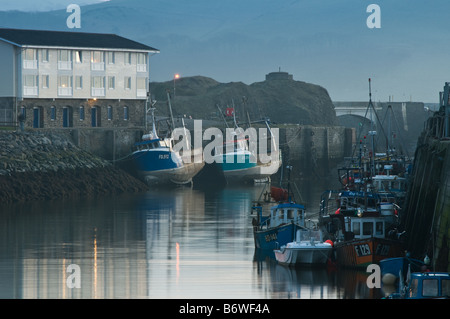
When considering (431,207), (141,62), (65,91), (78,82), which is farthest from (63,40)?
(431,207)

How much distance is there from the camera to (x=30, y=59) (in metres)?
81.1

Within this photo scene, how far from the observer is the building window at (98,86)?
84.6m

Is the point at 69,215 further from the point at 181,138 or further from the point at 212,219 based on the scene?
the point at 181,138

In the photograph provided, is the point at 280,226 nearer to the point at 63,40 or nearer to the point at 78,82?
the point at 78,82

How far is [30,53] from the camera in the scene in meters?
81.1

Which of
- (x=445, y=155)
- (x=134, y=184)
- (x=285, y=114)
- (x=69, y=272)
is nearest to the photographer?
(x=445, y=155)

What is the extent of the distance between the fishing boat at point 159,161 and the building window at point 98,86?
685 centimetres

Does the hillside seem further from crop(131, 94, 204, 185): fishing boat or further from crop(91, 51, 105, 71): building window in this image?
crop(131, 94, 204, 185): fishing boat

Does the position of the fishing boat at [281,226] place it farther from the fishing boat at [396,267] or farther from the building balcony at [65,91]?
the building balcony at [65,91]

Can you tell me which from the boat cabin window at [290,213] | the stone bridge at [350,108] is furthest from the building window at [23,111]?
the stone bridge at [350,108]

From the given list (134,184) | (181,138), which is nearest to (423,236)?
(134,184)

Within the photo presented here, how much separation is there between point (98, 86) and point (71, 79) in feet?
8.34

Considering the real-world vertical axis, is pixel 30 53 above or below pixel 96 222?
above
